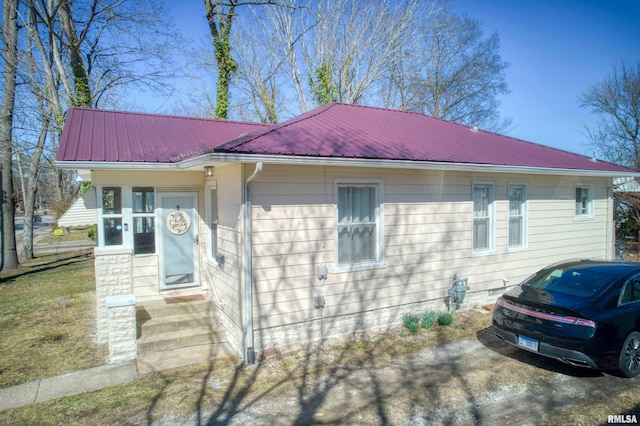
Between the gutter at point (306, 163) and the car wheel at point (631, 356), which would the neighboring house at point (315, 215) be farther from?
the car wheel at point (631, 356)

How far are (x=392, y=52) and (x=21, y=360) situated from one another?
2045 centimetres

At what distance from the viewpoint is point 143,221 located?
299 inches

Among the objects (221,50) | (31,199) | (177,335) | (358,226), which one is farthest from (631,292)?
(31,199)

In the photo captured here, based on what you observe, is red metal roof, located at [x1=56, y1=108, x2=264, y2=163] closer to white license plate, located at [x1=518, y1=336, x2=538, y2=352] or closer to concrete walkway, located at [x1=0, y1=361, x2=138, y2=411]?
concrete walkway, located at [x1=0, y1=361, x2=138, y2=411]

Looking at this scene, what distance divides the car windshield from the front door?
5.95 metres

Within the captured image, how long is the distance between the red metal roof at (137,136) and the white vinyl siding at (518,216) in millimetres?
6399

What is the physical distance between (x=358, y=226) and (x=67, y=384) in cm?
472

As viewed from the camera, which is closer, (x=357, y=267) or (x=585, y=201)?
(x=357, y=267)

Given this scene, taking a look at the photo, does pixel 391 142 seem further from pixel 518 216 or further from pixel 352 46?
pixel 352 46

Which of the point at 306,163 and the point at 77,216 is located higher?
the point at 306,163

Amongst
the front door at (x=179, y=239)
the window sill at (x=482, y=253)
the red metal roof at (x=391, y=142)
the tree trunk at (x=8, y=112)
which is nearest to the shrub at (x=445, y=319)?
the window sill at (x=482, y=253)

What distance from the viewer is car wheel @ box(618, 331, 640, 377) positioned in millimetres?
5082

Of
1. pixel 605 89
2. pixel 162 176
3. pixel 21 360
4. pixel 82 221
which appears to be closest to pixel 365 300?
pixel 162 176

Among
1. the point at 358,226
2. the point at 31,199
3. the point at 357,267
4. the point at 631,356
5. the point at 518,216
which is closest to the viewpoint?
the point at 631,356
